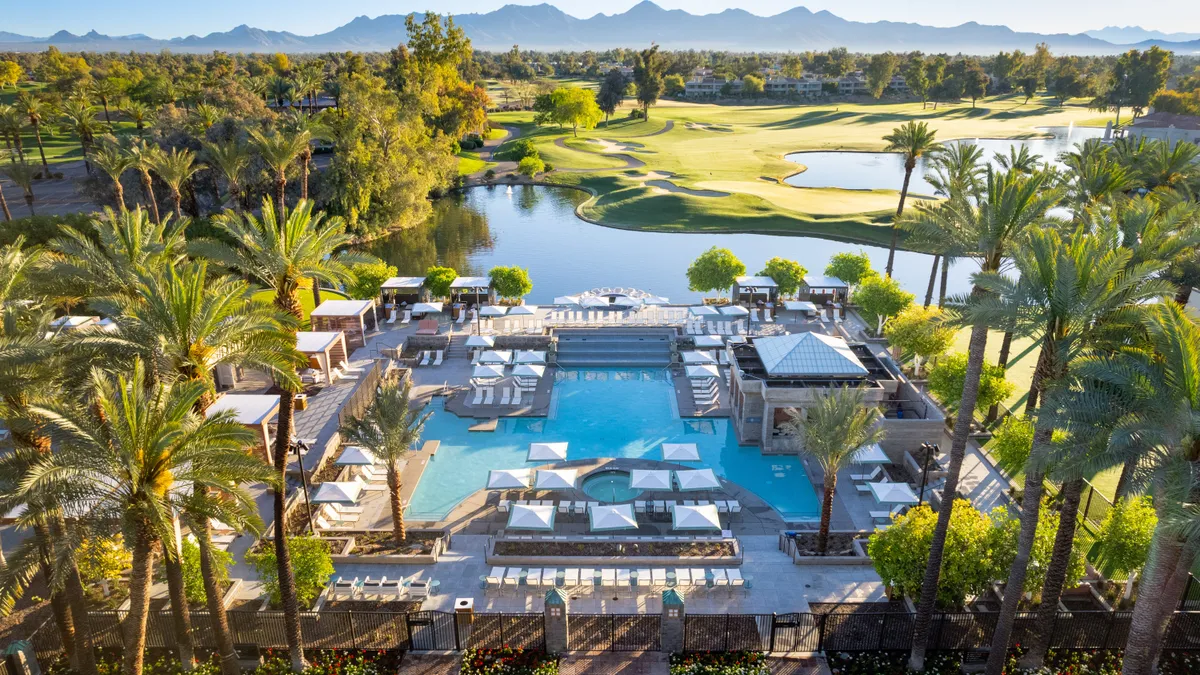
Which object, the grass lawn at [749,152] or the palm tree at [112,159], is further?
the grass lawn at [749,152]

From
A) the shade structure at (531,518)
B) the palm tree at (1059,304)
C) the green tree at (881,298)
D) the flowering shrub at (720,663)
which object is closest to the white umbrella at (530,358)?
the shade structure at (531,518)

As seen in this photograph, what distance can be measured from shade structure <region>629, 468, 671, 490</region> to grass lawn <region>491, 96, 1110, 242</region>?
47750mm

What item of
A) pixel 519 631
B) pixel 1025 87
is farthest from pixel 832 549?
pixel 1025 87

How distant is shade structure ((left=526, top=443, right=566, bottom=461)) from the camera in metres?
27.8

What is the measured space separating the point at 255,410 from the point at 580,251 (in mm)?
39502

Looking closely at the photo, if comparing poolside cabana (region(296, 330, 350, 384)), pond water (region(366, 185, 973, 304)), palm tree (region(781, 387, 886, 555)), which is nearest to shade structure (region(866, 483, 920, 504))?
palm tree (region(781, 387, 886, 555))

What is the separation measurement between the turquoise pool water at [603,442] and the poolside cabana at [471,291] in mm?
12179

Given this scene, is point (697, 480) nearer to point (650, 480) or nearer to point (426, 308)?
point (650, 480)

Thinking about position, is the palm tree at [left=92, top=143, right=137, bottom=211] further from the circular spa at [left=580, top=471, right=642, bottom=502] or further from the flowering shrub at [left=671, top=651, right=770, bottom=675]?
the flowering shrub at [left=671, top=651, right=770, bottom=675]

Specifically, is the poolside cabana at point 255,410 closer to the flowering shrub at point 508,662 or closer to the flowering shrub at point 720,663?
the flowering shrub at point 508,662

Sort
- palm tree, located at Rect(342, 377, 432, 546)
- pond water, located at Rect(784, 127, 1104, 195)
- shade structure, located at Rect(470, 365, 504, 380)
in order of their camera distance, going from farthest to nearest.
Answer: pond water, located at Rect(784, 127, 1104, 195), shade structure, located at Rect(470, 365, 504, 380), palm tree, located at Rect(342, 377, 432, 546)

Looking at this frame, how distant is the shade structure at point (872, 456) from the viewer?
2702 centimetres

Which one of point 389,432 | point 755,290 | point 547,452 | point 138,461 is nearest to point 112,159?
point 389,432

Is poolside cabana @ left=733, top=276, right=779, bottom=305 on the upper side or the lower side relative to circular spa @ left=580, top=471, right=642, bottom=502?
upper
